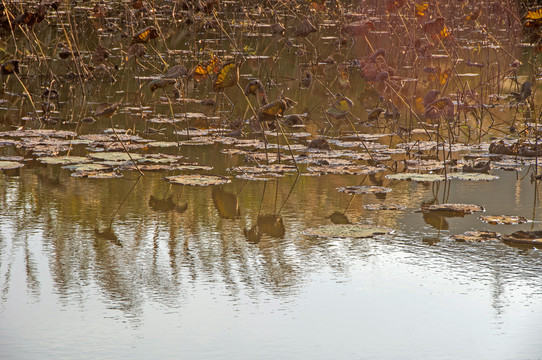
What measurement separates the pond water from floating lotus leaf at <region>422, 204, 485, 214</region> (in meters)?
0.03

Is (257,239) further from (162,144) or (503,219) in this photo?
(162,144)

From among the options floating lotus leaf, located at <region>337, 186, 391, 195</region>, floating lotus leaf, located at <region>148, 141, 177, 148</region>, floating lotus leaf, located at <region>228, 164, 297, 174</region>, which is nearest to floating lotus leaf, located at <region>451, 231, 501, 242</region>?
floating lotus leaf, located at <region>337, 186, 391, 195</region>

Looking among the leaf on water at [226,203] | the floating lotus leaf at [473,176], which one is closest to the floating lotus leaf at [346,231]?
the leaf on water at [226,203]

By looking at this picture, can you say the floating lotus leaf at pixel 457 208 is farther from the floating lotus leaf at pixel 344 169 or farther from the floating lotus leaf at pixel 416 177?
the floating lotus leaf at pixel 344 169

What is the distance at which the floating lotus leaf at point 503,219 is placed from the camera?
4.11m

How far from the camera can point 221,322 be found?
289cm

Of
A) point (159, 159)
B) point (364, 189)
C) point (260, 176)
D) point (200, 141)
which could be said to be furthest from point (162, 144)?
point (364, 189)

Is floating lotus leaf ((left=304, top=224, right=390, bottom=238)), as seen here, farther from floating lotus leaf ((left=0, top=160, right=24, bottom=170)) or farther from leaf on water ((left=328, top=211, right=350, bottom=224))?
floating lotus leaf ((left=0, top=160, right=24, bottom=170))

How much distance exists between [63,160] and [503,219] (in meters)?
2.44

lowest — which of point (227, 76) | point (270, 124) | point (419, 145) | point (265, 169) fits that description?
point (265, 169)

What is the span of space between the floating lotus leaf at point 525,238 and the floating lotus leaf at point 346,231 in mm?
484

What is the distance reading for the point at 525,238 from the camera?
384cm

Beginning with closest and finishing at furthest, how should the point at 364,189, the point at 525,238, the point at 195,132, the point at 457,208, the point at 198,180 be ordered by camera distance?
the point at 525,238
the point at 457,208
the point at 364,189
the point at 198,180
the point at 195,132

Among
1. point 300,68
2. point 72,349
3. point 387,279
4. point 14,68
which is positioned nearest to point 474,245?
point 387,279
